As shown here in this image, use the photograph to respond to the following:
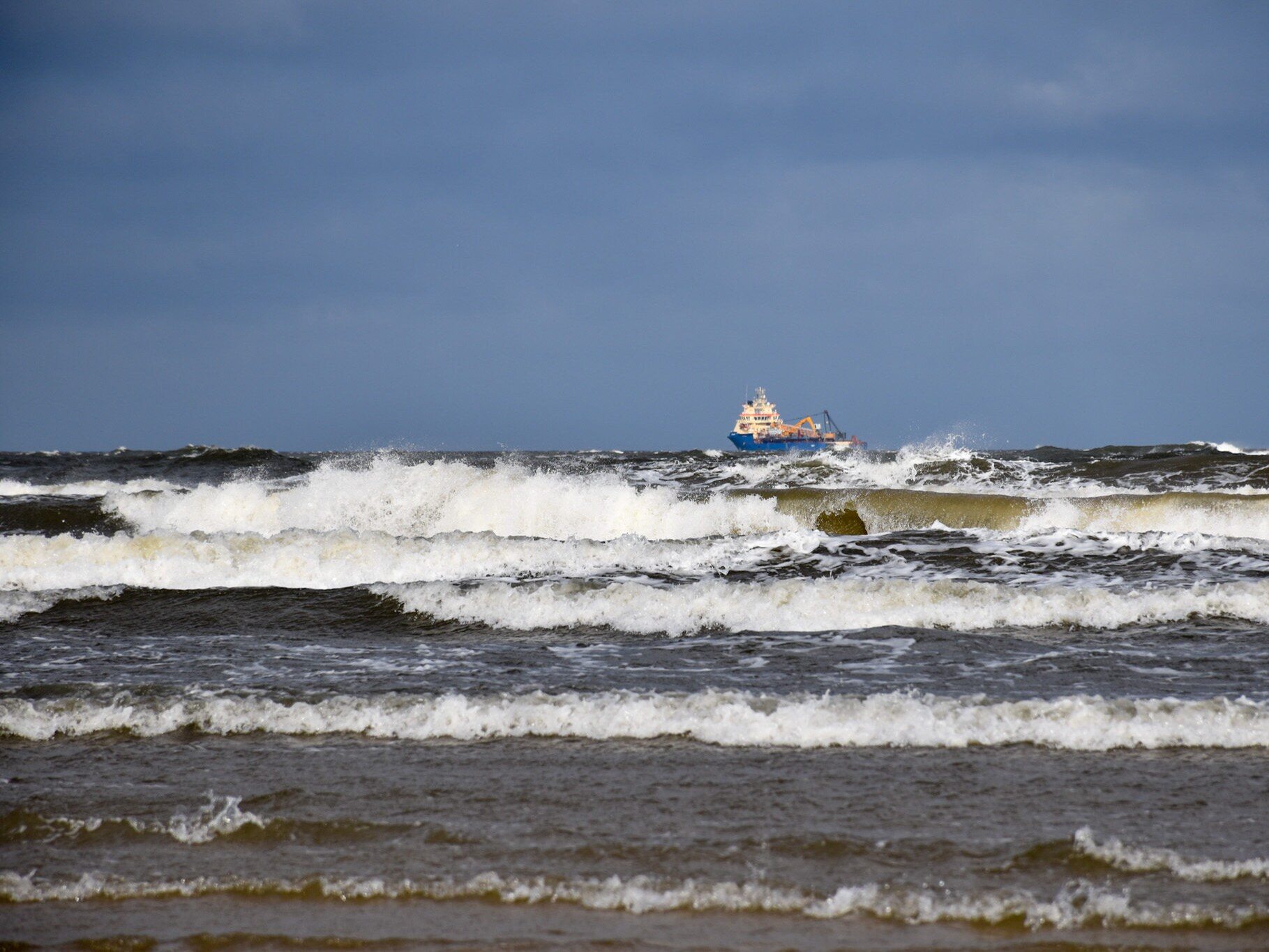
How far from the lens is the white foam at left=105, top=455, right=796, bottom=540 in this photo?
16.3 meters

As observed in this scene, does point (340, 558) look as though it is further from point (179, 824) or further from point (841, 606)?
point (179, 824)

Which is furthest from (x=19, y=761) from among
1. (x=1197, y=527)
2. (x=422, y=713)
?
(x=1197, y=527)

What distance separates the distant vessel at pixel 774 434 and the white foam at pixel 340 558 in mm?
63369

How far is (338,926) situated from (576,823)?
3.47 feet

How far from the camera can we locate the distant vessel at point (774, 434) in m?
76.8

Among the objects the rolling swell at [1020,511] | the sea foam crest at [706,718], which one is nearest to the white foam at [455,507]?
the rolling swell at [1020,511]

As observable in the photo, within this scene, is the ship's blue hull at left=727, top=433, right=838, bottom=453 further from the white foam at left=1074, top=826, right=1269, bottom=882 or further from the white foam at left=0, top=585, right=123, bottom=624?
the white foam at left=1074, top=826, right=1269, bottom=882

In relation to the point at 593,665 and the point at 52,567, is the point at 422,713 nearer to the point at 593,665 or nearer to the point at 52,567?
the point at 593,665

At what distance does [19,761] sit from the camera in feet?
16.4

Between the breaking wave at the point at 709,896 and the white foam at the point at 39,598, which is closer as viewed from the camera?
the breaking wave at the point at 709,896

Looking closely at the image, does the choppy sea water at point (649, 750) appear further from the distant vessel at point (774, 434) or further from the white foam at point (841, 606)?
the distant vessel at point (774, 434)

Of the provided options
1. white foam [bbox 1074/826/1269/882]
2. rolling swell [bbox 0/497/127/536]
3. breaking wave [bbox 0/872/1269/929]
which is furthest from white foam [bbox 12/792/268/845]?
rolling swell [bbox 0/497/127/536]

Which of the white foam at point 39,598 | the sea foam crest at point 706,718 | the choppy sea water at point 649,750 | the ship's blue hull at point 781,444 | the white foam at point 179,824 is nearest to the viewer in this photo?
the choppy sea water at point 649,750

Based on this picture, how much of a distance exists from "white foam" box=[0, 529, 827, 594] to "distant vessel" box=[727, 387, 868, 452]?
63.4 meters
